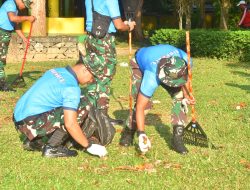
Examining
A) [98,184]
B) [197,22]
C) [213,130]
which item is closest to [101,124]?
[98,184]

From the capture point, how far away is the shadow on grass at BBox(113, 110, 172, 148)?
6.95 meters

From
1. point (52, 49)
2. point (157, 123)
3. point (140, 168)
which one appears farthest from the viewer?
point (52, 49)

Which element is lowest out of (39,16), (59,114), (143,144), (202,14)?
(143,144)

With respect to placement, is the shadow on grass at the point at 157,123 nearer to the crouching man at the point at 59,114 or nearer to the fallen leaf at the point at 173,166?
the fallen leaf at the point at 173,166

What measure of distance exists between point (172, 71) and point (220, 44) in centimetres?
1176

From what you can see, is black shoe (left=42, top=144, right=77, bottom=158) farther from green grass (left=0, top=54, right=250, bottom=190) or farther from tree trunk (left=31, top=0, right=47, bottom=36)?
tree trunk (left=31, top=0, right=47, bottom=36)

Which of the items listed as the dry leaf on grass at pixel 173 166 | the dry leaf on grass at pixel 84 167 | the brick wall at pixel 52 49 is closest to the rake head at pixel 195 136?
the dry leaf on grass at pixel 173 166

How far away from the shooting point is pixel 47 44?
16.8m

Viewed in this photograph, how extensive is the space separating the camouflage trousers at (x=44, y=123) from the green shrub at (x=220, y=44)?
37.1 ft

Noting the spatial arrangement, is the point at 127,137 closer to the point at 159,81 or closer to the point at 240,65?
the point at 159,81

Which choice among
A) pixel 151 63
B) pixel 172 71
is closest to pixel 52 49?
pixel 151 63

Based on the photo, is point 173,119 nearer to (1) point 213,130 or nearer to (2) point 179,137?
(2) point 179,137

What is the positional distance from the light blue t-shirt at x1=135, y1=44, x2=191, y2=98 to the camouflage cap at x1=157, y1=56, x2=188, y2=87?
0.24 feet

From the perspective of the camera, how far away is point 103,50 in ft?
23.0
